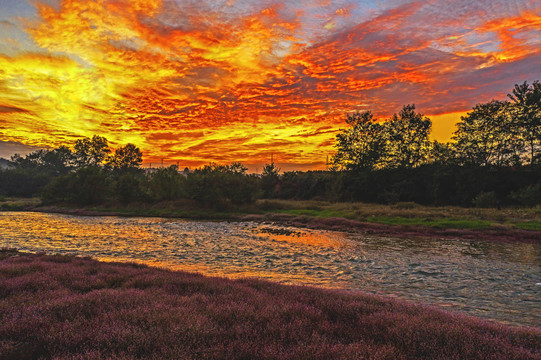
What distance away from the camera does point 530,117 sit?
5869cm

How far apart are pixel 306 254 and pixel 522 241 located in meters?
22.2

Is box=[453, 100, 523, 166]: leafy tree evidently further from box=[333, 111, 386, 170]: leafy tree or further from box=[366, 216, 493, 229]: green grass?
box=[366, 216, 493, 229]: green grass

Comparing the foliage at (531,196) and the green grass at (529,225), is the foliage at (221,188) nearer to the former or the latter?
the green grass at (529,225)

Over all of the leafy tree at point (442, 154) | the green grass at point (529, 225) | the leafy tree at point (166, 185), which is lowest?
the green grass at point (529, 225)

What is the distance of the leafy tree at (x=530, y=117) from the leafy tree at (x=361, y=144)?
2927 cm

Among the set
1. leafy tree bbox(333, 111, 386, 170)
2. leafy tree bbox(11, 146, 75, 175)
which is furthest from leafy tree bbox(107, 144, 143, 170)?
leafy tree bbox(333, 111, 386, 170)

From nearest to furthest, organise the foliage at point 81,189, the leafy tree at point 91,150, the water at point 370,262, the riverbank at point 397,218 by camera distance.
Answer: the water at point 370,262
the riverbank at point 397,218
the foliage at point 81,189
the leafy tree at point 91,150

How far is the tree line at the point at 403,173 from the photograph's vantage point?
58.4m

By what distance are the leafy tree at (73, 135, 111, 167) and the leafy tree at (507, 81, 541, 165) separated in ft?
517

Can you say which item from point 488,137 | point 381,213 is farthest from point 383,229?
point 488,137

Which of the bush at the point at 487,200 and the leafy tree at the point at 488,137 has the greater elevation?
the leafy tree at the point at 488,137

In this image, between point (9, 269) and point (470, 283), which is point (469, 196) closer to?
point (470, 283)

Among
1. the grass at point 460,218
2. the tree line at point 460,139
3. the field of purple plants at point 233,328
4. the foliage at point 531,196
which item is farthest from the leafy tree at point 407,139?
the field of purple plants at point 233,328

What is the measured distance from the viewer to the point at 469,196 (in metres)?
59.2
